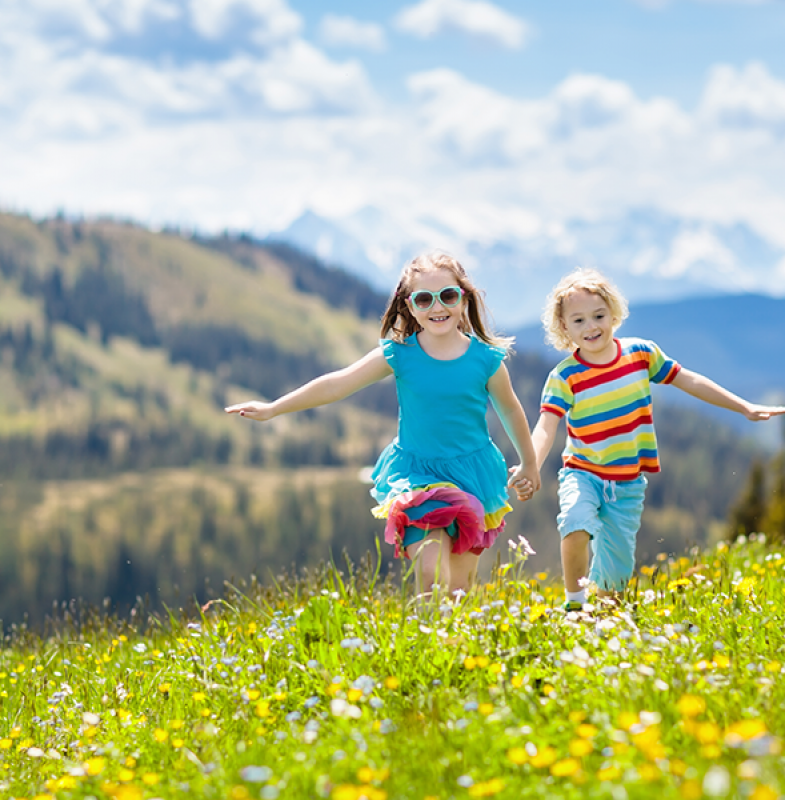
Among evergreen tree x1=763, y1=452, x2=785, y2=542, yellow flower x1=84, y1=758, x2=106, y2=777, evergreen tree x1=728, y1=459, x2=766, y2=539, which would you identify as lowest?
evergreen tree x1=728, y1=459, x2=766, y2=539

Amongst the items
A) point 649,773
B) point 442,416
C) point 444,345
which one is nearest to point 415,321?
point 444,345

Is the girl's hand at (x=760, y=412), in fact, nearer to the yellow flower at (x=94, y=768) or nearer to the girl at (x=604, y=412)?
the girl at (x=604, y=412)

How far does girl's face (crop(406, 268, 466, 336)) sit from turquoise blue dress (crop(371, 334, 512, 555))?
0.69 feet

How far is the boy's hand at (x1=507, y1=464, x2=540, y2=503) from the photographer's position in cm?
599

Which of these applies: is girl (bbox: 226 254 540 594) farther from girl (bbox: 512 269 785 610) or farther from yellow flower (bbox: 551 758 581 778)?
yellow flower (bbox: 551 758 581 778)

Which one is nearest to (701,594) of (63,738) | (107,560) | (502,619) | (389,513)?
(502,619)

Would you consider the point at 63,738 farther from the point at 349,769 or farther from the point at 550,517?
the point at 550,517

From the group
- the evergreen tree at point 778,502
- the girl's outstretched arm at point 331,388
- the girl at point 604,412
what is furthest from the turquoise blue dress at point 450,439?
the evergreen tree at point 778,502

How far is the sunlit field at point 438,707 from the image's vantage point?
9.30 ft

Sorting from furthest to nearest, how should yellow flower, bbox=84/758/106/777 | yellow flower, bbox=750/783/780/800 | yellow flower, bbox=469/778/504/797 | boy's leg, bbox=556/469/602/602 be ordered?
1. boy's leg, bbox=556/469/602/602
2. yellow flower, bbox=84/758/106/777
3. yellow flower, bbox=469/778/504/797
4. yellow flower, bbox=750/783/780/800

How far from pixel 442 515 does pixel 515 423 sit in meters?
0.85

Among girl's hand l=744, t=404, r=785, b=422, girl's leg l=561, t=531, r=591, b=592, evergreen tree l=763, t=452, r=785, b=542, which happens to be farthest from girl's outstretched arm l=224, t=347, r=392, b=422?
evergreen tree l=763, t=452, r=785, b=542

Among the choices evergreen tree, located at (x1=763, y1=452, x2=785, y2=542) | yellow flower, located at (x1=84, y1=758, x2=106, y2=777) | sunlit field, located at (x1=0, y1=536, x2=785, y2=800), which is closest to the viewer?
sunlit field, located at (x1=0, y1=536, x2=785, y2=800)

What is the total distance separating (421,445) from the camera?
233 inches
